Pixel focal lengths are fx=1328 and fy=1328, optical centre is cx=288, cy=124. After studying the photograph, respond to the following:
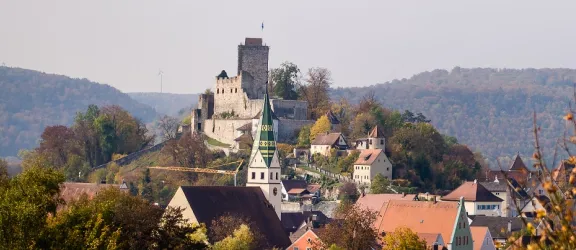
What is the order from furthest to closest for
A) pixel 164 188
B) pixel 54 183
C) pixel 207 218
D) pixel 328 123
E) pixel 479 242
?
pixel 328 123, pixel 164 188, pixel 479 242, pixel 207 218, pixel 54 183

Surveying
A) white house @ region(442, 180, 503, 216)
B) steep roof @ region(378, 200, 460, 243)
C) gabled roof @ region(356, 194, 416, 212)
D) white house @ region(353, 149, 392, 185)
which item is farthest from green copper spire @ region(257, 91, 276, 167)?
white house @ region(353, 149, 392, 185)

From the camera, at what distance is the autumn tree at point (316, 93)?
106 m

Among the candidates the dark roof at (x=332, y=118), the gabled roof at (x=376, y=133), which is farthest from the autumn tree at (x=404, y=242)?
the dark roof at (x=332, y=118)

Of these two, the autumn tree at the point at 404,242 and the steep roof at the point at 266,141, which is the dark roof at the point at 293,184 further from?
the autumn tree at the point at 404,242

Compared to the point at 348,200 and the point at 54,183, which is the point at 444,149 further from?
the point at 54,183

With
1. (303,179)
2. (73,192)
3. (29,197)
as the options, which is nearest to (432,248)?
(73,192)

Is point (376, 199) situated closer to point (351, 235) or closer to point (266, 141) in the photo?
point (266, 141)

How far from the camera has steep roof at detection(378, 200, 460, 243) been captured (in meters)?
61.8

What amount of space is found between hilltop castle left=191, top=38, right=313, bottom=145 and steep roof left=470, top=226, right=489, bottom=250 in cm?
3219

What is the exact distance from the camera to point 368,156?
91125 mm

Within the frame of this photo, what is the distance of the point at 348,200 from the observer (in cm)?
8594

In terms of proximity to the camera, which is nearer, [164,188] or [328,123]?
[164,188]

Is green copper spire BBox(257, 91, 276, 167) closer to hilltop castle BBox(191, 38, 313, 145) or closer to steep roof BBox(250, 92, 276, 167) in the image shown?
steep roof BBox(250, 92, 276, 167)

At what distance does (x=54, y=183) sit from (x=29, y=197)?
7.97ft
